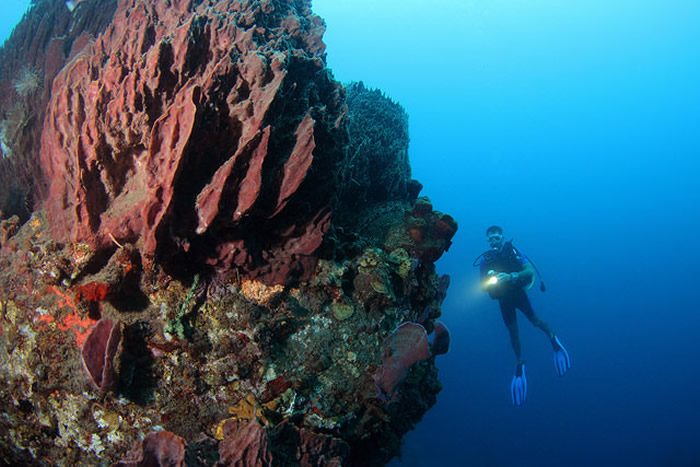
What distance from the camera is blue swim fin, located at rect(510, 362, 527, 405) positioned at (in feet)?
37.8

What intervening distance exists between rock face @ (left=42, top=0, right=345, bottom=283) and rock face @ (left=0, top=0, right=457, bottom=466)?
0.05 feet

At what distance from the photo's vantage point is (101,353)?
2.45 m

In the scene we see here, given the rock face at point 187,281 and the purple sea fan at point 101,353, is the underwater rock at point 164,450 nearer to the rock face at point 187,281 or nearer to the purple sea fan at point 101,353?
the rock face at point 187,281

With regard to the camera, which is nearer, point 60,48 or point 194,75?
point 194,75

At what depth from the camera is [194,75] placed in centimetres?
293

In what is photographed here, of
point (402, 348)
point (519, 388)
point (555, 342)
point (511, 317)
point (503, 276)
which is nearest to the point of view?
point (402, 348)

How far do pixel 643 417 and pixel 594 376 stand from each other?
312 inches

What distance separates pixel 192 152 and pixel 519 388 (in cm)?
1328

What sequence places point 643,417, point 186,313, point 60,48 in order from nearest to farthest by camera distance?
point 186,313 → point 60,48 → point 643,417

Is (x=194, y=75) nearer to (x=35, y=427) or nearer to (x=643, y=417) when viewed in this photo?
(x=35, y=427)

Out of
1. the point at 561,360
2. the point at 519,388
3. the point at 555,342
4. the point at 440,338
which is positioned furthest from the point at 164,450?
the point at 555,342

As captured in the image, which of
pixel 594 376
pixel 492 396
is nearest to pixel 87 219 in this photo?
pixel 492 396

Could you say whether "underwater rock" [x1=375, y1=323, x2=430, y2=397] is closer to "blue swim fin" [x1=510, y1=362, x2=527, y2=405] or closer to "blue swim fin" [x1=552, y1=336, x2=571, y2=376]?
"blue swim fin" [x1=510, y1=362, x2=527, y2=405]

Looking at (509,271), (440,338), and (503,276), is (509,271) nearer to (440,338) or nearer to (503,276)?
(503,276)
